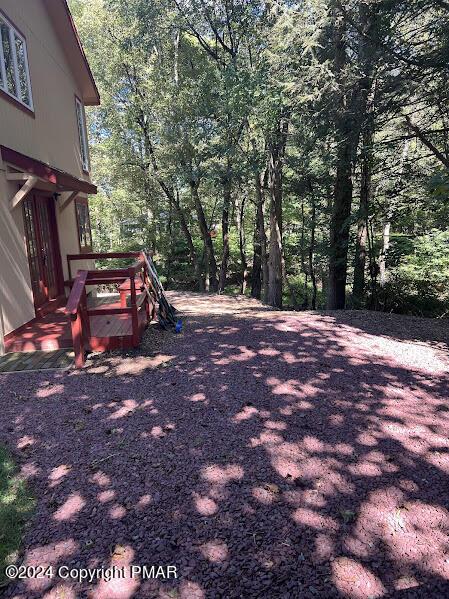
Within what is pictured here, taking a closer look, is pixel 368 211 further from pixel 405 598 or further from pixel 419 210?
pixel 405 598

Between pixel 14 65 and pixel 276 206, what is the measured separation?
27.7ft

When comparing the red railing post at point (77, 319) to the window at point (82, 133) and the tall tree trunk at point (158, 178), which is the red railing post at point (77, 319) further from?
the tall tree trunk at point (158, 178)

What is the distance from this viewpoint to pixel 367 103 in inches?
309

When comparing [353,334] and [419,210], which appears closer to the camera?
[353,334]

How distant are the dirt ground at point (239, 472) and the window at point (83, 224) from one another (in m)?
6.43

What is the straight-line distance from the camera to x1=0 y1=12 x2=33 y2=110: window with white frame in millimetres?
6781

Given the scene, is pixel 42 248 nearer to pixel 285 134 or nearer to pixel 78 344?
pixel 78 344

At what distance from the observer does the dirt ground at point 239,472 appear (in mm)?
2293

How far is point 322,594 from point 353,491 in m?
0.89

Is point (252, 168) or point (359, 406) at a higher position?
point (252, 168)

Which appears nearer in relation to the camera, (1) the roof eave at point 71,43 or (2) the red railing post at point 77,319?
(2) the red railing post at point 77,319

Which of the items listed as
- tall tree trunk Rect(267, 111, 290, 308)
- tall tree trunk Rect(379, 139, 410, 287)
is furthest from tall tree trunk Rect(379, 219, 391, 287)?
tall tree trunk Rect(267, 111, 290, 308)

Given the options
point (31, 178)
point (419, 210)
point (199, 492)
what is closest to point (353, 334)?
point (199, 492)

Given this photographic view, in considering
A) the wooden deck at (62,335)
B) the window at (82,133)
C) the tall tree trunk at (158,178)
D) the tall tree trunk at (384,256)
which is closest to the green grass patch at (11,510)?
the wooden deck at (62,335)
